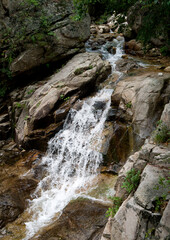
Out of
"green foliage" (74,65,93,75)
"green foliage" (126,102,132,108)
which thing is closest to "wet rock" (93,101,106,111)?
"green foliage" (126,102,132,108)

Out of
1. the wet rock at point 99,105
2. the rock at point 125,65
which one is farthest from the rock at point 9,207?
the rock at point 125,65

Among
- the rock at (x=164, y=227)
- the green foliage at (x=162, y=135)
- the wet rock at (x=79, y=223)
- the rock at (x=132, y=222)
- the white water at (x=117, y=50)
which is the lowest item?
the wet rock at (x=79, y=223)

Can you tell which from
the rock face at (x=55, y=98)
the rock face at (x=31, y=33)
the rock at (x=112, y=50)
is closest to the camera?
the rock face at (x=55, y=98)

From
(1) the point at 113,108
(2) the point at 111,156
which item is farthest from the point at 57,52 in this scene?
(2) the point at 111,156

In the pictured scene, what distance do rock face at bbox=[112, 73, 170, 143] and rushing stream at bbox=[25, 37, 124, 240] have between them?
1.22m

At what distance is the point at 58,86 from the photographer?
988 centimetres

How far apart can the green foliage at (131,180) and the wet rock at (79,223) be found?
1.71 m

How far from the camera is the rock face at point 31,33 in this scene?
1136 centimetres

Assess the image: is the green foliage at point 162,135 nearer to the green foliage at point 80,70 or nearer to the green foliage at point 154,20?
the green foliage at point 154,20

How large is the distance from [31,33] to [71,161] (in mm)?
8251

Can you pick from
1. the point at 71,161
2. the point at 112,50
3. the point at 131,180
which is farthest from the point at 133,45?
the point at 131,180

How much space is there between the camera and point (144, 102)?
7.11m

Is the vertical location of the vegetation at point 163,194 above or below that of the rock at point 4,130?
above

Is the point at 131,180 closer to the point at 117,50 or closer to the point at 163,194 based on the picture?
the point at 163,194
